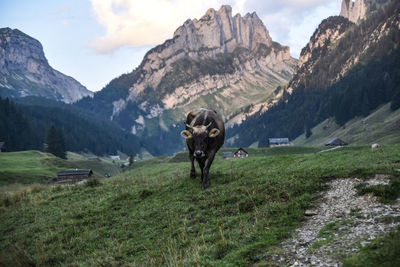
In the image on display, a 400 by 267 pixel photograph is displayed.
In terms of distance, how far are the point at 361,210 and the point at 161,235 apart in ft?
22.4

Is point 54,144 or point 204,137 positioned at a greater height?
point 54,144

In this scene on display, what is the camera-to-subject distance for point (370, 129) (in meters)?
126

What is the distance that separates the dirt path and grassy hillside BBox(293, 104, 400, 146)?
286 feet

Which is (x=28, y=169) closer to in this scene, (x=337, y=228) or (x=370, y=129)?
(x=337, y=228)

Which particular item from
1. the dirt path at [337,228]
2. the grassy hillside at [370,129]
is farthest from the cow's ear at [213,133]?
the grassy hillside at [370,129]

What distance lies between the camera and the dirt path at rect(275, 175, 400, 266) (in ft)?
25.2

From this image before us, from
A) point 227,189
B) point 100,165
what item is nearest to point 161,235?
point 227,189

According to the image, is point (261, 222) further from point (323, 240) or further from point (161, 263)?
point (161, 263)

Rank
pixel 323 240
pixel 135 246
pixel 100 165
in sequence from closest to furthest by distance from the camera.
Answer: pixel 323 240 < pixel 135 246 < pixel 100 165

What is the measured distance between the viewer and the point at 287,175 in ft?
53.6

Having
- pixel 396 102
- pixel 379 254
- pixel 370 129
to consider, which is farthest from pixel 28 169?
pixel 396 102

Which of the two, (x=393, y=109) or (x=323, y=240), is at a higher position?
(x=393, y=109)

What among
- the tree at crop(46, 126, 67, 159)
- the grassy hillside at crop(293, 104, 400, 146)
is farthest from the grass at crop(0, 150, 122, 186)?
the grassy hillside at crop(293, 104, 400, 146)

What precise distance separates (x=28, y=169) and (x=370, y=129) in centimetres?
11993
